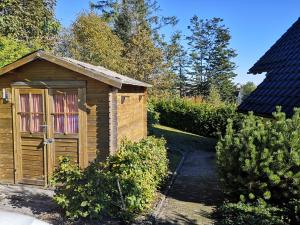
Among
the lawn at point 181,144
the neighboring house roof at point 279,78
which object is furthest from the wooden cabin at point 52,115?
the lawn at point 181,144

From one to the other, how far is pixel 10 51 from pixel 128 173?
7.16m

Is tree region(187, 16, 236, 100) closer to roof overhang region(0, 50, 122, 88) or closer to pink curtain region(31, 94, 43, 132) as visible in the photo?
pink curtain region(31, 94, 43, 132)

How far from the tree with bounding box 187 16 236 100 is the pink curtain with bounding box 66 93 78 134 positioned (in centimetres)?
3792

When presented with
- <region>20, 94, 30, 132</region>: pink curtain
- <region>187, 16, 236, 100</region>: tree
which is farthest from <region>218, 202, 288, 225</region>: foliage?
<region>187, 16, 236, 100</region>: tree

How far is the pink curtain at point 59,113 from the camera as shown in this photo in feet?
28.4

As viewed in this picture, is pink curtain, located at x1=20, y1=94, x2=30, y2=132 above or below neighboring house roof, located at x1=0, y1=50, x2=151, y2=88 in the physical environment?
below

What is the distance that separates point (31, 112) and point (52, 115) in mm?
603

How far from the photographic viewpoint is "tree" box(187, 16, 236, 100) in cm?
4541

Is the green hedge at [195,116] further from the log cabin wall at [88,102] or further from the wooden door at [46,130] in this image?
the wooden door at [46,130]

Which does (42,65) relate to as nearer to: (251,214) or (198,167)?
(251,214)

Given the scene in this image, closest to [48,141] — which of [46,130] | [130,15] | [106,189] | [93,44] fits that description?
[46,130]

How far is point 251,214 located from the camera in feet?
19.0

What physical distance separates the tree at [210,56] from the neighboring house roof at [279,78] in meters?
32.9

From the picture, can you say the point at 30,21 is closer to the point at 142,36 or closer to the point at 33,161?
the point at 33,161
